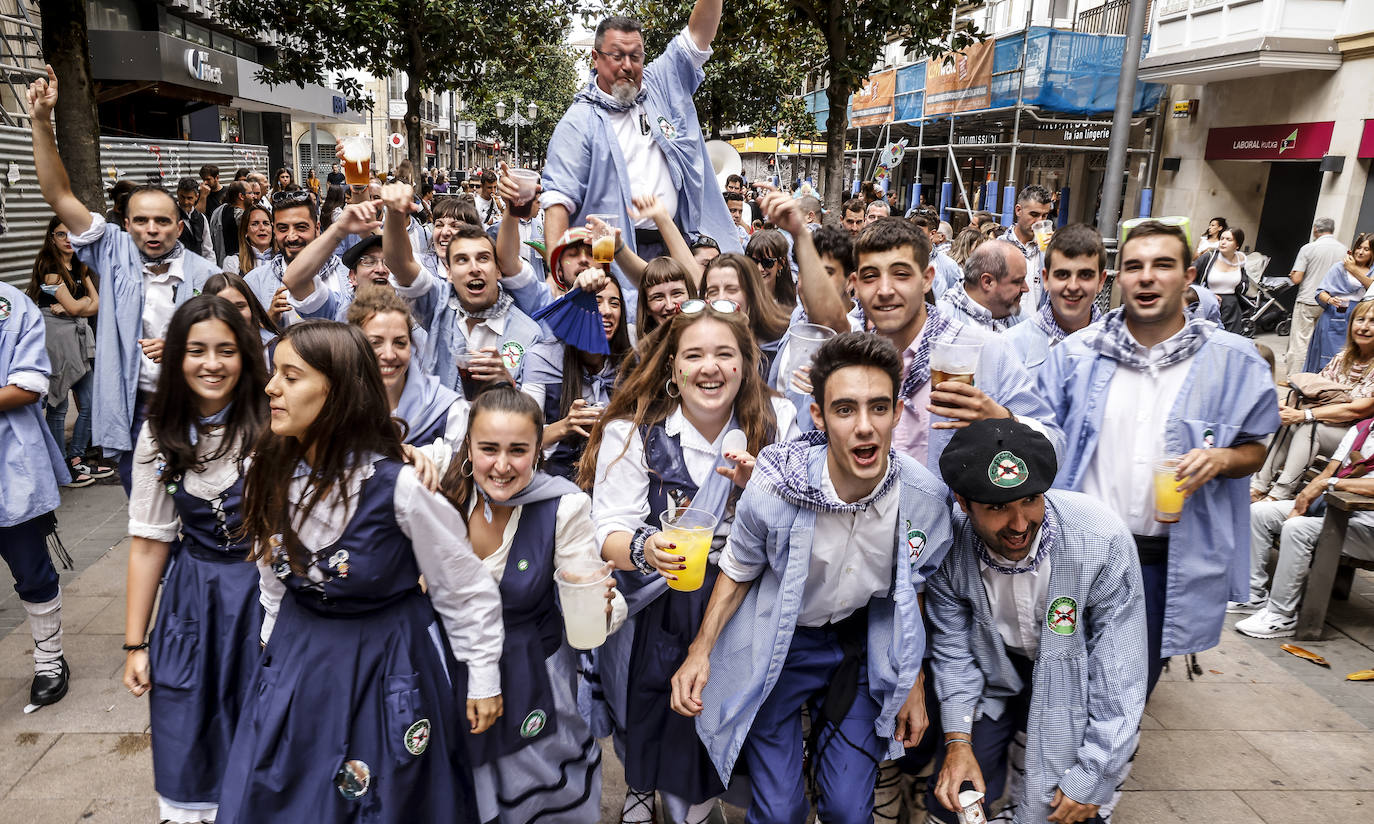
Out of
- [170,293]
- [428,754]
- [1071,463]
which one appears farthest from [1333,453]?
[170,293]

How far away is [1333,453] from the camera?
566 centimetres

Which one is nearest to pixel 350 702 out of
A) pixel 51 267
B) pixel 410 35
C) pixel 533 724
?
pixel 533 724

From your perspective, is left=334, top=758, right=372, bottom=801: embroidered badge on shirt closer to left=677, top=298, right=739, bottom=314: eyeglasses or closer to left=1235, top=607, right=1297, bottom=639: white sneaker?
left=677, top=298, right=739, bottom=314: eyeglasses

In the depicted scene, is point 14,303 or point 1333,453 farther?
point 1333,453

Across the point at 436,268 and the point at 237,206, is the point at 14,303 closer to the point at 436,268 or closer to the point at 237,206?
the point at 436,268

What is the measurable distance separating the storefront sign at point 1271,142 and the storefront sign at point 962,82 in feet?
13.5

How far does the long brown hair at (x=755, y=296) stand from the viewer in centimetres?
430

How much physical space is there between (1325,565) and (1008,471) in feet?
12.1

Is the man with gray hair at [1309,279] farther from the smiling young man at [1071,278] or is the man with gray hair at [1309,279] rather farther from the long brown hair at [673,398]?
the long brown hair at [673,398]

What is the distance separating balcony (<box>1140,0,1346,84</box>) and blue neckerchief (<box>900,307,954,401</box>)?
1422 centimetres

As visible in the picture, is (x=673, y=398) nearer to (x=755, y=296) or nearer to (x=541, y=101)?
(x=755, y=296)

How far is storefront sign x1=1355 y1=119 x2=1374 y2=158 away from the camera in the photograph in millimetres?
13328

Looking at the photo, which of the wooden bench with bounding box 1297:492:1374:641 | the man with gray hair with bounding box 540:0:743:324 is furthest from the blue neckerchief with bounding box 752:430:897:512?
the wooden bench with bounding box 1297:492:1374:641

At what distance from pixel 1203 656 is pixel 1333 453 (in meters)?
1.72
